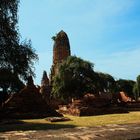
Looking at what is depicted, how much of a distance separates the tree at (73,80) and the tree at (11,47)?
24.7m

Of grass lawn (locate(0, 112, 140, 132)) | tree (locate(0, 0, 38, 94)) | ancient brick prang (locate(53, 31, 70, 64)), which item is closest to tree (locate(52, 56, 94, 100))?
ancient brick prang (locate(53, 31, 70, 64))

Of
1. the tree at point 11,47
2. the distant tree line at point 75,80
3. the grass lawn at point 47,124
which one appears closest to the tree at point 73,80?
the distant tree line at point 75,80

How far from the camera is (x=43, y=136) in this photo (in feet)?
14.6

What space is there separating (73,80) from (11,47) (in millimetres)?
27374

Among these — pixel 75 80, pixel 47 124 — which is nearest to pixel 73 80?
pixel 75 80

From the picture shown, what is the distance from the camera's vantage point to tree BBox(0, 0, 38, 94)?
17.7 metres

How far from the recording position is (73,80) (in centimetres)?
4506

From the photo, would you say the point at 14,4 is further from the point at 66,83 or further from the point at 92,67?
the point at 92,67

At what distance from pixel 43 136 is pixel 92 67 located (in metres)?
43.4

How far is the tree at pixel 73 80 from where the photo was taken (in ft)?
147

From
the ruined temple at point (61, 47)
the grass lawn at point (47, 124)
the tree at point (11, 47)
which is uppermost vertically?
the ruined temple at point (61, 47)

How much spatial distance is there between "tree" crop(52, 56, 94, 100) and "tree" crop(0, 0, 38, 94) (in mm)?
24655

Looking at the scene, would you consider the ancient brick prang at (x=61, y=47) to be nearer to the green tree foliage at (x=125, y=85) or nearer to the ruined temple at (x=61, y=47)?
the ruined temple at (x=61, y=47)

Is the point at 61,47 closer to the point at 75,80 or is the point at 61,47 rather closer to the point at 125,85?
the point at 75,80
